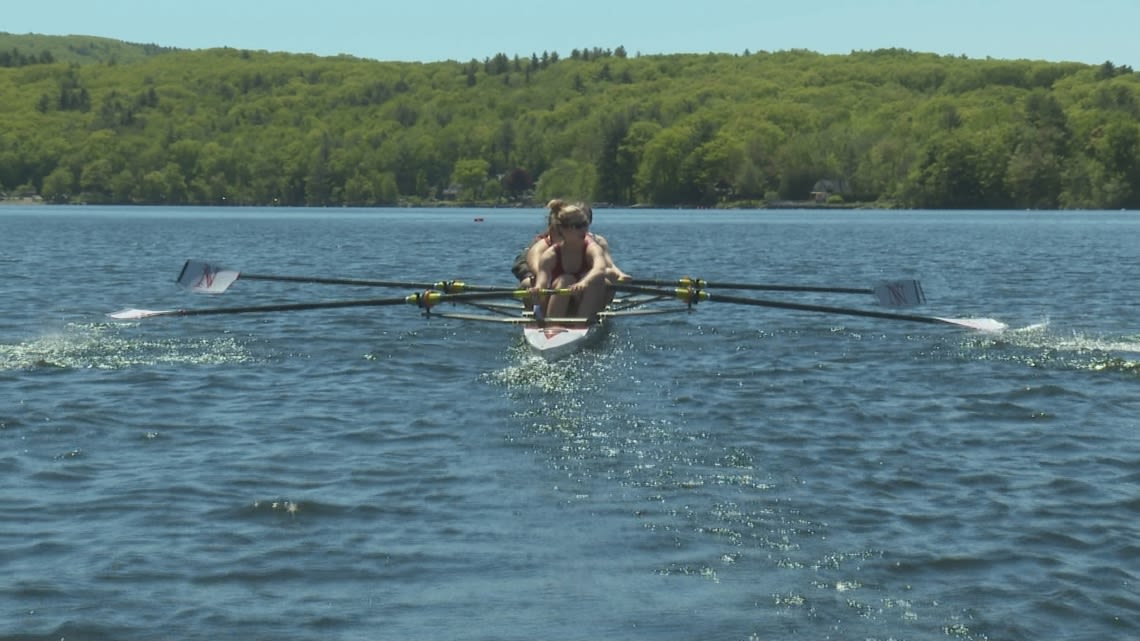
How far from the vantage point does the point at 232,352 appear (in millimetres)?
22922

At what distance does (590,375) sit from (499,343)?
4151 millimetres

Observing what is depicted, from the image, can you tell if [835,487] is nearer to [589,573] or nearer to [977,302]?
[589,573]

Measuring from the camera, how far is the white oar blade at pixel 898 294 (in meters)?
23.8

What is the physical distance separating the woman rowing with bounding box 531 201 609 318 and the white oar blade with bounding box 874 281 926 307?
4.34 metres

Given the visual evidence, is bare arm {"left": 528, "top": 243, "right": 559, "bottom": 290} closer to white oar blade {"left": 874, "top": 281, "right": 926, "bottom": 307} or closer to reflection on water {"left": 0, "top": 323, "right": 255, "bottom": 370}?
reflection on water {"left": 0, "top": 323, "right": 255, "bottom": 370}

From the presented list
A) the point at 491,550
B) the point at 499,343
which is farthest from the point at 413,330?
the point at 491,550

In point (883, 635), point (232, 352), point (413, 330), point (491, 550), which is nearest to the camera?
point (883, 635)

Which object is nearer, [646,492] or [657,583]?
[657,583]

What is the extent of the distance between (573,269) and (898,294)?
5.10 meters

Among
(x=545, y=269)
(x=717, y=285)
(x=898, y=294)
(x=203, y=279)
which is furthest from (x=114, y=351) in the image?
(x=898, y=294)

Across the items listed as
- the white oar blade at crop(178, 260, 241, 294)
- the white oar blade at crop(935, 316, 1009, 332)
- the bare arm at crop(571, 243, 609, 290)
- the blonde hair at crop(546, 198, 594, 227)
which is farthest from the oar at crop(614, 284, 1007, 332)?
the white oar blade at crop(178, 260, 241, 294)

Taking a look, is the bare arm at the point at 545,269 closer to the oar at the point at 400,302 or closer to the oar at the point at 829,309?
the oar at the point at 400,302

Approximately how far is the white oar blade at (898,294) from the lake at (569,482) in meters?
0.80

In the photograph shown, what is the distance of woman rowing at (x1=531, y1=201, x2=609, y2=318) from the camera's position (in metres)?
21.9
